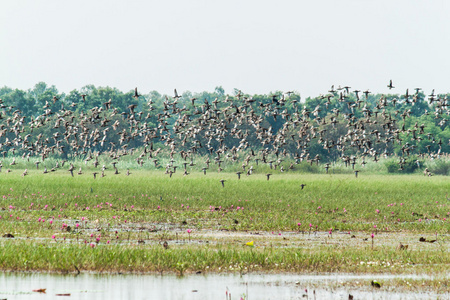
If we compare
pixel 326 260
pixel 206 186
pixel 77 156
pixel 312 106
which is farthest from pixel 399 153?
pixel 326 260

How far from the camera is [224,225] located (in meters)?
25.8

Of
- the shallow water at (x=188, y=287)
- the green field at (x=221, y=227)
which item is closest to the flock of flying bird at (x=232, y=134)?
the green field at (x=221, y=227)

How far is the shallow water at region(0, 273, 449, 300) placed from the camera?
13359 millimetres

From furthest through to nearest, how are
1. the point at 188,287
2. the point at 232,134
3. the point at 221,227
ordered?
the point at 232,134, the point at 221,227, the point at 188,287

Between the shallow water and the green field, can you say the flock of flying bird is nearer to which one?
the green field

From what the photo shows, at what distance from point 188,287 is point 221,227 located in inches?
432

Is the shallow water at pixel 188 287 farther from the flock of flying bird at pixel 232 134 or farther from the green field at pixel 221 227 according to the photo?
the flock of flying bird at pixel 232 134

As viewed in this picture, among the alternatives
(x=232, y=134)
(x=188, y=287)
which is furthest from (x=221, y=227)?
(x=232, y=134)

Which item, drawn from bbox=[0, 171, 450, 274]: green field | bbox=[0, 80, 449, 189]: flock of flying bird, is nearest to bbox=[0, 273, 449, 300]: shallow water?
bbox=[0, 171, 450, 274]: green field

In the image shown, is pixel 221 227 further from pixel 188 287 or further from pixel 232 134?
pixel 232 134

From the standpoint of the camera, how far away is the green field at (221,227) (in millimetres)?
16406

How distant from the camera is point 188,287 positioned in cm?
1426

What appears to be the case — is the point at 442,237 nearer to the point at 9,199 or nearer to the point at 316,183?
the point at 9,199

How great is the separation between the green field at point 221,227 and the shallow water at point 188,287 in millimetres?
743
